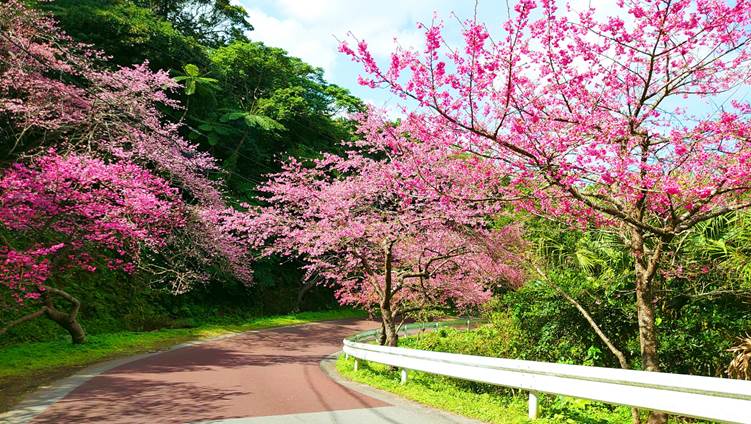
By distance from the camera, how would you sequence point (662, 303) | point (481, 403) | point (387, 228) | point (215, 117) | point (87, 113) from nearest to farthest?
point (481, 403), point (662, 303), point (387, 228), point (87, 113), point (215, 117)

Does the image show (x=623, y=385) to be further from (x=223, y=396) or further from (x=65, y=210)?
(x=65, y=210)

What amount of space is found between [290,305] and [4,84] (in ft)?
68.2

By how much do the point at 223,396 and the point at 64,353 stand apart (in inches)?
290

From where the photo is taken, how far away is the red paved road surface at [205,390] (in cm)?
731

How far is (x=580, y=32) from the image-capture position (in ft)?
20.4

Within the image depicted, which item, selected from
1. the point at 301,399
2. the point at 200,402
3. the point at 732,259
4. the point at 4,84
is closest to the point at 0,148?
the point at 4,84

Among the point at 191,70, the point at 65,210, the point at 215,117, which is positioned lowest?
the point at 65,210

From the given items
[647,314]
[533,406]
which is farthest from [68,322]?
[647,314]

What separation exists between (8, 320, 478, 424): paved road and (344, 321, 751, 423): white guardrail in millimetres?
946

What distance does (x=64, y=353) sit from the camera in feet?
43.0

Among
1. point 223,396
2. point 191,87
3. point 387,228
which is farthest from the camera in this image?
point 191,87

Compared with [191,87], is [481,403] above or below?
below

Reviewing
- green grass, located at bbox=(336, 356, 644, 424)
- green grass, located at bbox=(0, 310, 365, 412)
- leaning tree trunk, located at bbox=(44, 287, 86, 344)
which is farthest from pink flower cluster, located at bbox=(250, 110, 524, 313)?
leaning tree trunk, located at bbox=(44, 287, 86, 344)

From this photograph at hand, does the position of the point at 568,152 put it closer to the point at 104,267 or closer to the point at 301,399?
the point at 301,399
